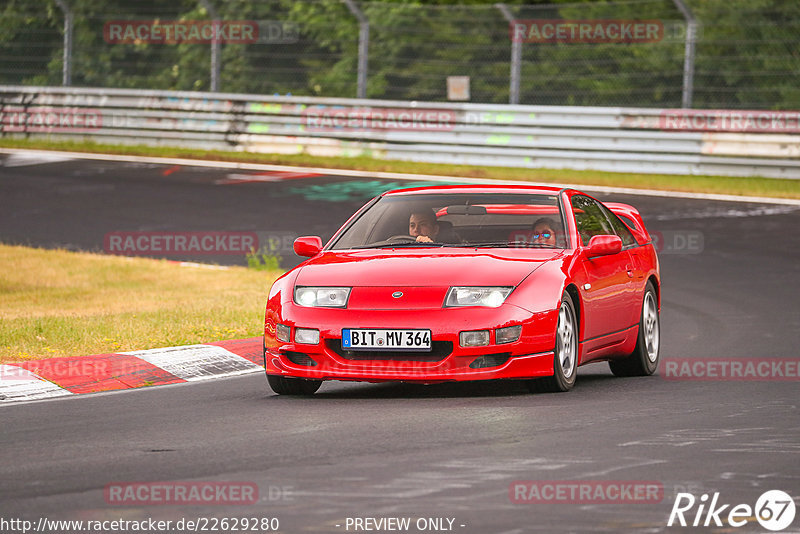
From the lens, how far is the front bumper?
835 centimetres

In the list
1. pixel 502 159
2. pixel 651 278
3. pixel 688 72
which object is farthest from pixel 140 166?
pixel 651 278

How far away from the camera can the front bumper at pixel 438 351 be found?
8.35 meters

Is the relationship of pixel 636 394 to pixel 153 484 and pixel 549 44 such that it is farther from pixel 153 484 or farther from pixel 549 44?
pixel 549 44

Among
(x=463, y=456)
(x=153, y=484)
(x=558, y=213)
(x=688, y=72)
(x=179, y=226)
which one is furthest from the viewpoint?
(x=688, y=72)

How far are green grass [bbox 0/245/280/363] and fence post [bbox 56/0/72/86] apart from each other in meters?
11.9

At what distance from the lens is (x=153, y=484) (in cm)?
614

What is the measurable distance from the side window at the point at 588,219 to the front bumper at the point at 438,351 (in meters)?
1.37

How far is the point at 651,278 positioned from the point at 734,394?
1843 millimetres

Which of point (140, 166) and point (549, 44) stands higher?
point (549, 44)
